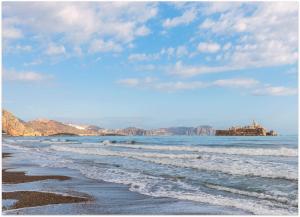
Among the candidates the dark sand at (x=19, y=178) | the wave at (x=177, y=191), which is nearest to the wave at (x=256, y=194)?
the wave at (x=177, y=191)

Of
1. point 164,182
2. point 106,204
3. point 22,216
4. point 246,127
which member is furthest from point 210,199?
point 246,127

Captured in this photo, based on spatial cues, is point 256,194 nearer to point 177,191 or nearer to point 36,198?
point 177,191

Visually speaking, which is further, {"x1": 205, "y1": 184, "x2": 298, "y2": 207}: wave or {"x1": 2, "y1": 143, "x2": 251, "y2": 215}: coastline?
{"x1": 205, "y1": 184, "x2": 298, "y2": 207}: wave

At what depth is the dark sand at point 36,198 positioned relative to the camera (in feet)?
35.3

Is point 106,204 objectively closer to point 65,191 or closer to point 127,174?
point 65,191

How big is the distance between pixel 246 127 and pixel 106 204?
13440cm

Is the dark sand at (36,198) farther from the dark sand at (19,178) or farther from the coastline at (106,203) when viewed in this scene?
the dark sand at (19,178)

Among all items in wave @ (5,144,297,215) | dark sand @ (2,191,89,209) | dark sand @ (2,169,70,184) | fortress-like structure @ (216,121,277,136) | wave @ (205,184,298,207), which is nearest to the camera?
wave @ (5,144,297,215)

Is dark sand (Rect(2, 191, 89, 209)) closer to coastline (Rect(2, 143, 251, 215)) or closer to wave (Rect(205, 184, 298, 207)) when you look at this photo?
coastline (Rect(2, 143, 251, 215))

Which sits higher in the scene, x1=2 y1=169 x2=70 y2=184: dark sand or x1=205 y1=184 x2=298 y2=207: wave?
x1=2 y1=169 x2=70 y2=184: dark sand

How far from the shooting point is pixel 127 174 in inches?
728

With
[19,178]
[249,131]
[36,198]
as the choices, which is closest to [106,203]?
[36,198]

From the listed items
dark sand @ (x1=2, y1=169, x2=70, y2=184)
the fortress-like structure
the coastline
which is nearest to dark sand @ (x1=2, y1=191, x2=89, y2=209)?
the coastline

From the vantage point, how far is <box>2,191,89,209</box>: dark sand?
35.3ft
